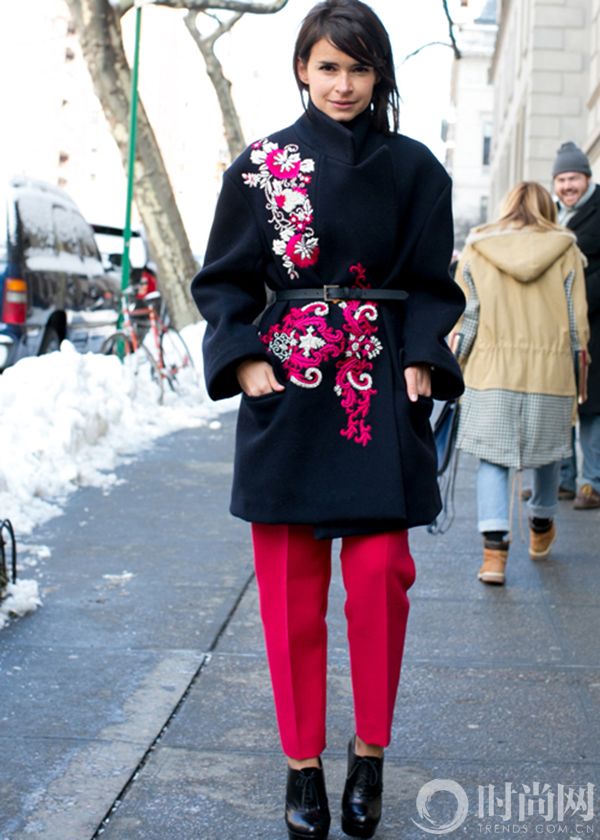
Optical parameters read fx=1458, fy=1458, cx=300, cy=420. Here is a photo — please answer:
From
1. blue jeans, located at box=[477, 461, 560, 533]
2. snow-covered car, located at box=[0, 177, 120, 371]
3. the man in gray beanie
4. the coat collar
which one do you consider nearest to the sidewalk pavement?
blue jeans, located at box=[477, 461, 560, 533]

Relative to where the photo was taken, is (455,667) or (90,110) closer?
(455,667)

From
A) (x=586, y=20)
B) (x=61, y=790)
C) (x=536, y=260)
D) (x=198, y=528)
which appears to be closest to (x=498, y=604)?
(x=536, y=260)

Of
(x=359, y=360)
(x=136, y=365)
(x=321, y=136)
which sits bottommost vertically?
(x=136, y=365)

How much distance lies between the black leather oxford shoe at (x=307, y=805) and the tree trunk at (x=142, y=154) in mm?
16596

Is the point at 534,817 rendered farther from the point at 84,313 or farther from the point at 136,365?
the point at 84,313

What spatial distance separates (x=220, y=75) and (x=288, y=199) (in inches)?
1041

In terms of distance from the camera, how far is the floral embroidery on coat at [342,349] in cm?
332

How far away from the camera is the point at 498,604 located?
Answer: 5812 mm

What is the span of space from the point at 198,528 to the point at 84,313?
8387 millimetres

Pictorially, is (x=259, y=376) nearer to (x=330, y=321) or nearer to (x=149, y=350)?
(x=330, y=321)

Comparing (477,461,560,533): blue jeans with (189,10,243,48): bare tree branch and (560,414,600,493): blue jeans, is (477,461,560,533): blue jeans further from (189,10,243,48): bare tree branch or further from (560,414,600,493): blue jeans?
(189,10,243,48): bare tree branch

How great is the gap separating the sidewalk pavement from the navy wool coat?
0.78m

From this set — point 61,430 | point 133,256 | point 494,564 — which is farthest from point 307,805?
point 133,256

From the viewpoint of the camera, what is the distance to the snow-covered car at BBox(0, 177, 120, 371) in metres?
12.8
